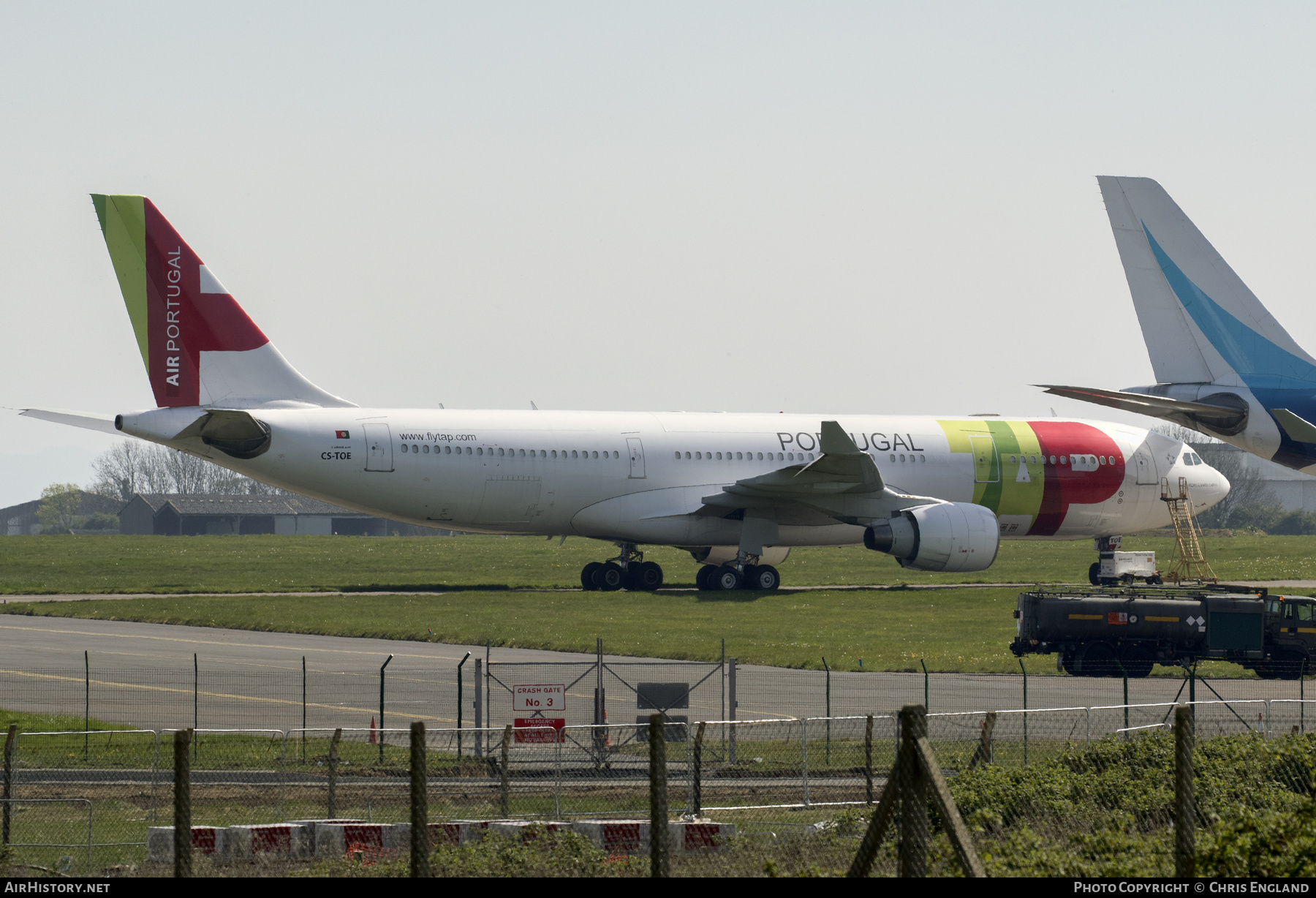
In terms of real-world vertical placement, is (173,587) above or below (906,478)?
below

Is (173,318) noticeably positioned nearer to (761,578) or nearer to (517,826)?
(761,578)

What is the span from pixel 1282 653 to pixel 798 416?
1951cm

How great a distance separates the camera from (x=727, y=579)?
39844mm

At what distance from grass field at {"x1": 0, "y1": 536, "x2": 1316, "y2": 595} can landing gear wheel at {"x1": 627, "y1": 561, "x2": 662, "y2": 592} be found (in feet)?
13.8

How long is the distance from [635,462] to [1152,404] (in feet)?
54.0

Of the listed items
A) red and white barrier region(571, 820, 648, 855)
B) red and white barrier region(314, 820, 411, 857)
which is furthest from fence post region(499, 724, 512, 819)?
red and white barrier region(314, 820, 411, 857)

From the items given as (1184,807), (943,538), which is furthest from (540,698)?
(943,538)

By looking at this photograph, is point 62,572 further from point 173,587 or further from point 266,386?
point 266,386

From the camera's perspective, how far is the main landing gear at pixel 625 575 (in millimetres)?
40094

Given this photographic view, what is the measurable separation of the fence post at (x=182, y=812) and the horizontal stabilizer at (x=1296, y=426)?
19.8m

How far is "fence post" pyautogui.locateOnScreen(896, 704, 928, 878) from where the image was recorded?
720cm

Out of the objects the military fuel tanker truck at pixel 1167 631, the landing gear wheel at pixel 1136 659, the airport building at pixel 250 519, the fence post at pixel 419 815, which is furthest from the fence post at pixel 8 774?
the airport building at pixel 250 519
